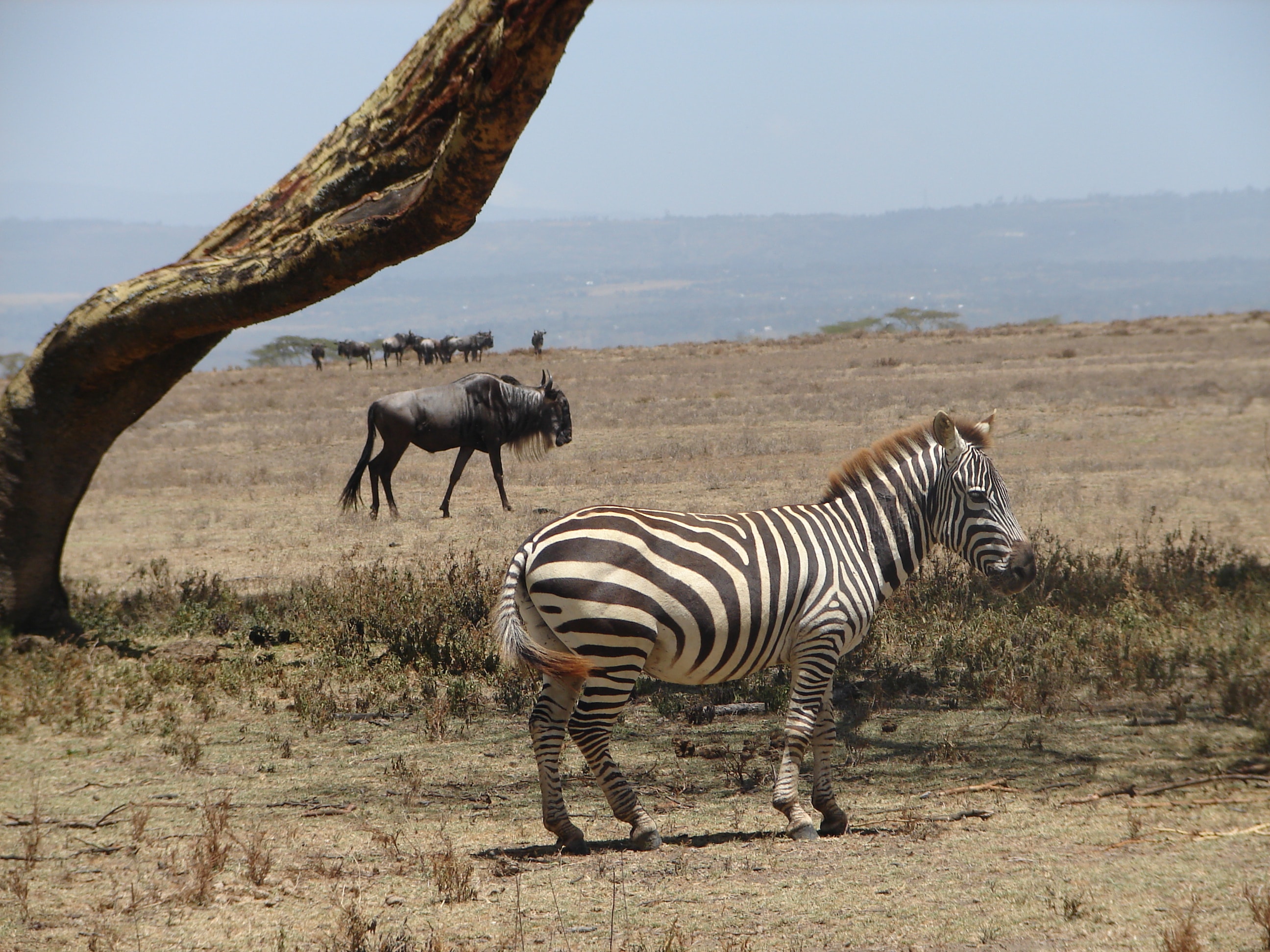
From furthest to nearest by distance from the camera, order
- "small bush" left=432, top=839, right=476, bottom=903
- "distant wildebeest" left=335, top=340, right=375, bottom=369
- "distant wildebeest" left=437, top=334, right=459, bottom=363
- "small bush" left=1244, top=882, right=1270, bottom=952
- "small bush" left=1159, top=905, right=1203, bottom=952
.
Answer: "distant wildebeest" left=335, top=340, right=375, bottom=369
"distant wildebeest" left=437, top=334, right=459, bottom=363
"small bush" left=432, top=839, right=476, bottom=903
"small bush" left=1244, top=882, right=1270, bottom=952
"small bush" left=1159, top=905, right=1203, bottom=952

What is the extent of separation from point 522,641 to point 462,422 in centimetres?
1129

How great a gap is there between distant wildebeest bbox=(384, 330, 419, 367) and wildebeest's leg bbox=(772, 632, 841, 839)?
5170 cm

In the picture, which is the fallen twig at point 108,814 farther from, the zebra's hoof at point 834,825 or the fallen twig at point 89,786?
the zebra's hoof at point 834,825

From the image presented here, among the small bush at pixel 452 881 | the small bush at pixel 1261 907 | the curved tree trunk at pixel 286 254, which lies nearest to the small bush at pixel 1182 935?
the small bush at pixel 1261 907

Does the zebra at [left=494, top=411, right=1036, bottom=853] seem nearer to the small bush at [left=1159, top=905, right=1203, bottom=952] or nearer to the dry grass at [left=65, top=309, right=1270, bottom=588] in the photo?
the small bush at [left=1159, top=905, right=1203, bottom=952]

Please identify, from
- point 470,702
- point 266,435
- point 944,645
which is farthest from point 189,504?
point 944,645

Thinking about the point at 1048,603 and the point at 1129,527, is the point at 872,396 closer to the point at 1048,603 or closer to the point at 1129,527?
the point at 1129,527

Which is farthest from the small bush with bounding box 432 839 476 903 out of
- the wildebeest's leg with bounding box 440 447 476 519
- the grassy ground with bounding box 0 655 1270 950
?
the wildebeest's leg with bounding box 440 447 476 519

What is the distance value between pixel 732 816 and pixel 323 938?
252 cm

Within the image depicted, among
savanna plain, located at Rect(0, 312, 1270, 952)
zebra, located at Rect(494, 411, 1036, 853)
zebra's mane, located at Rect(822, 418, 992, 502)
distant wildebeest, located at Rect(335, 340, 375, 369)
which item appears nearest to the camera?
savanna plain, located at Rect(0, 312, 1270, 952)

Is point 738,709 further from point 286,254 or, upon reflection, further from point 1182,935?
point 286,254

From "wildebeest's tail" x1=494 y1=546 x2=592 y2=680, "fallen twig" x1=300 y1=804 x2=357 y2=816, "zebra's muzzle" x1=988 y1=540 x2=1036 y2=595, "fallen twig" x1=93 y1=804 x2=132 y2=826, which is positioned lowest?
"fallen twig" x1=300 y1=804 x2=357 y2=816

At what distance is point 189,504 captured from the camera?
17891mm

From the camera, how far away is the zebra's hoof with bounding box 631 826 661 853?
555 cm
